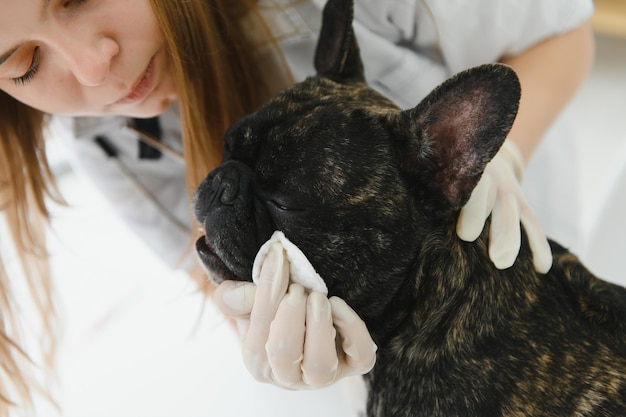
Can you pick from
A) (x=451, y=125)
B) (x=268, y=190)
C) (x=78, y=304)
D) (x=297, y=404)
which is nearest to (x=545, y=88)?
(x=451, y=125)

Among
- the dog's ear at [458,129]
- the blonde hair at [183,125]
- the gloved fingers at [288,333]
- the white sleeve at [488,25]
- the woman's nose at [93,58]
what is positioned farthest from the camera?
the white sleeve at [488,25]

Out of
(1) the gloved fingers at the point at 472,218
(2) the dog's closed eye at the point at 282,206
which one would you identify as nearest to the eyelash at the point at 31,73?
(2) the dog's closed eye at the point at 282,206

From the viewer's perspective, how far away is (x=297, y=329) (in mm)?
782

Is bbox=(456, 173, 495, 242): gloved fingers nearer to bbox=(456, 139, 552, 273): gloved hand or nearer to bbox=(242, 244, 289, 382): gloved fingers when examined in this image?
bbox=(456, 139, 552, 273): gloved hand

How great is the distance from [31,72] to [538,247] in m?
0.83

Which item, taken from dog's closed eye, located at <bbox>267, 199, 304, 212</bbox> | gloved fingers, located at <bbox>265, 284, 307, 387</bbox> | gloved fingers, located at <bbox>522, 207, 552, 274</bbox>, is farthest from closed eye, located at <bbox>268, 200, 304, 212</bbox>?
gloved fingers, located at <bbox>522, 207, 552, 274</bbox>

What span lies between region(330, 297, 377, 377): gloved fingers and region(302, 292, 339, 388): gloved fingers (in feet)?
0.04

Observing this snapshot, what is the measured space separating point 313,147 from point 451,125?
0.56 feet

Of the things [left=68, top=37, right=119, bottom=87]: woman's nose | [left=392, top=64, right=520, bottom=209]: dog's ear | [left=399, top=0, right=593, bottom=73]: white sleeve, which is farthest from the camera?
[left=399, top=0, right=593, bottom=73]: white sleeve

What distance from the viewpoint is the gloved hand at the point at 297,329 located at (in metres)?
0.77

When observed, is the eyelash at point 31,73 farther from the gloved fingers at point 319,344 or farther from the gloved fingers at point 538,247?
the gloved fingers at point 538,247

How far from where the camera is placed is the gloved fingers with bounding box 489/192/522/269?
0.80 metres

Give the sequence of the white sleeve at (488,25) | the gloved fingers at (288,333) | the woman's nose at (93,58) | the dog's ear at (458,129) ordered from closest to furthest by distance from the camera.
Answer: the dog's ear at (458,129), the gloved fingers at (288,333), the woman's nose at (93,58), the white sleeve at (488,25)

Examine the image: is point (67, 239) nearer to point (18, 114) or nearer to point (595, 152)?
point (18, 114)
